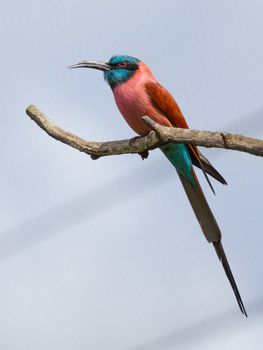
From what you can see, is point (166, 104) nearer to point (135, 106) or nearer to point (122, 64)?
point (135, 106)

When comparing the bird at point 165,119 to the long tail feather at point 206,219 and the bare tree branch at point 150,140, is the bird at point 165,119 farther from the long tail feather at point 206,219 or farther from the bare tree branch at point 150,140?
the bare tree branch at point 150,140

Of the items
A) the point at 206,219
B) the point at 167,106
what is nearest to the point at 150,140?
the point at 206,219

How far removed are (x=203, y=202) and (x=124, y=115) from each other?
481 mm

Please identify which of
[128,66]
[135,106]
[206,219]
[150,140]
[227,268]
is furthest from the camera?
[128,66]

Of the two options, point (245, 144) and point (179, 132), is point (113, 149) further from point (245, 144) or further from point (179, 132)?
A: point (245, 144)

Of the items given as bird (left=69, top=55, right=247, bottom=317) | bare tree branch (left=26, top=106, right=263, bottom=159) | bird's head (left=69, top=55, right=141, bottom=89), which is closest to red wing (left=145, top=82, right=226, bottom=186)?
bird (left=69, top=55, right=247, bottom=317)

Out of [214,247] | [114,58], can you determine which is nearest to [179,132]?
[214,247]

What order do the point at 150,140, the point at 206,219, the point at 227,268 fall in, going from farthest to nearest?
the point at 206,219 → the point at 227,268 → the point at 150,140

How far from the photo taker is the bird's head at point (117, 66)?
140 inches

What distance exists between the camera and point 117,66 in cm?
366

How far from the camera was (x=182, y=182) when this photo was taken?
336 cm

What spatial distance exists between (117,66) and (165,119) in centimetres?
41

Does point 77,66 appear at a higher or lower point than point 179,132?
higher

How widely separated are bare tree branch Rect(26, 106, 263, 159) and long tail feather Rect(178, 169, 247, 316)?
0.82ft
